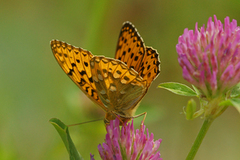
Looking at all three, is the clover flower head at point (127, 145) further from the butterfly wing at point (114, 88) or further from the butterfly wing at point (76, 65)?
the butterfly wing at point (76, 65)

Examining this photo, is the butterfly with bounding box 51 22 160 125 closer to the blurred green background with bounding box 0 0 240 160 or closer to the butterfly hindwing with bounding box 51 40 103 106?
the butterfly hindwing with bounding box 51 40 103 106

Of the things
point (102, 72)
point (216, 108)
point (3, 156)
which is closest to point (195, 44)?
point (216, 108)

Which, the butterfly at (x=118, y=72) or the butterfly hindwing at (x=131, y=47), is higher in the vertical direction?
the butterfly hindwing at (x=131, y=47)

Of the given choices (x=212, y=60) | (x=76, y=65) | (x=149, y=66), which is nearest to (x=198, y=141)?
(x=212, y=60)

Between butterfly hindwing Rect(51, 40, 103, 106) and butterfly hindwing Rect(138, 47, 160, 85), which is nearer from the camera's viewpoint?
butterfly hindwing Rect(138, 47, 160, 85)

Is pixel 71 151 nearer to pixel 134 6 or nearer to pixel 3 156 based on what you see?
pixel 3 156

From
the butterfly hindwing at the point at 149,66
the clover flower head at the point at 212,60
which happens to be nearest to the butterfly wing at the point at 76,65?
the butterfly hindwing at the point at 149,66

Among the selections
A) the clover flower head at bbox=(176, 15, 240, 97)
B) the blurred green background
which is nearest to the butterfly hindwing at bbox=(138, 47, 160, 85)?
the clover flower head at bbox=(176, 15, 240, 97)
